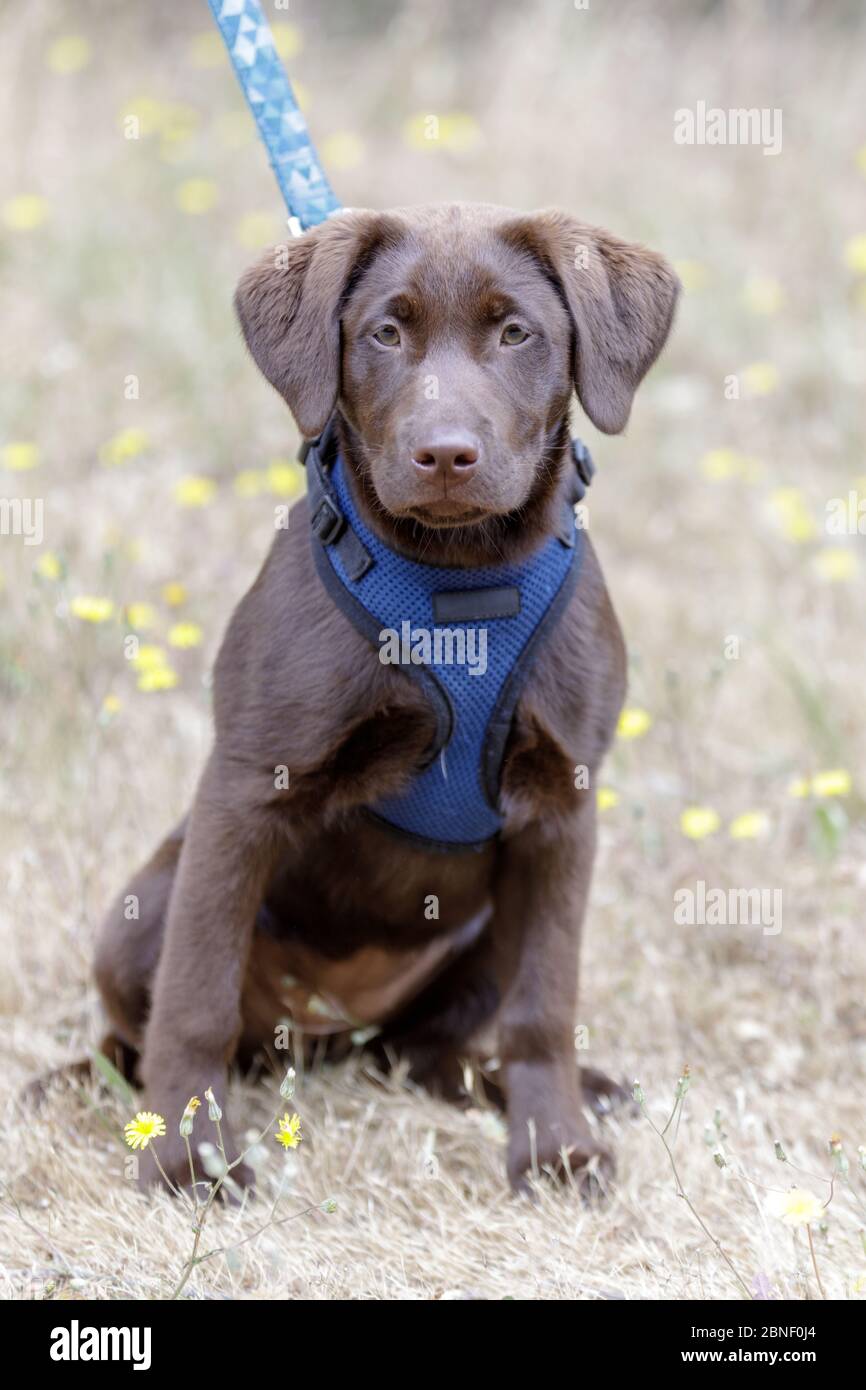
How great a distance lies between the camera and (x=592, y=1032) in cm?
322

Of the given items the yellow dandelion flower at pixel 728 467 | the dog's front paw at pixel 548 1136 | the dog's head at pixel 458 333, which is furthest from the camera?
the yellow dandelion flower at pixel 728 467

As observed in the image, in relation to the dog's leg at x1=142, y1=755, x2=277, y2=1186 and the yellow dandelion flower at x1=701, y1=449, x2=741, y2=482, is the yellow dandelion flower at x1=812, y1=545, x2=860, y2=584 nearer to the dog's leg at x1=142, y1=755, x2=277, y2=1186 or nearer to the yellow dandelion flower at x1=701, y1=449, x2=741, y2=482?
the yellow dandelion flower at x1=701, y1=449, x2=741, y2=482

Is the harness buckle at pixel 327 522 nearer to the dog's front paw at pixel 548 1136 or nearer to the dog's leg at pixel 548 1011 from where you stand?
the dog's leg at pixel 548 1011

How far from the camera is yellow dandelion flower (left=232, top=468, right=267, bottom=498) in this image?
184 inches

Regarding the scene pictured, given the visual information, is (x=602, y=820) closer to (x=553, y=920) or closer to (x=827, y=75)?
(x=553, y=920)

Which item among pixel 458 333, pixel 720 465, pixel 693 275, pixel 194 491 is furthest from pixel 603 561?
pixel 458 333

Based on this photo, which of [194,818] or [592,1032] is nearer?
[194,818]

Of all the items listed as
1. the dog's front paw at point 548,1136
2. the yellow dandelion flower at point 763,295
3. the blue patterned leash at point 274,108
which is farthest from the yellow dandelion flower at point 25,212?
the dog's front paw at point 548,1136

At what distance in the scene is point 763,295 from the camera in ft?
19.0

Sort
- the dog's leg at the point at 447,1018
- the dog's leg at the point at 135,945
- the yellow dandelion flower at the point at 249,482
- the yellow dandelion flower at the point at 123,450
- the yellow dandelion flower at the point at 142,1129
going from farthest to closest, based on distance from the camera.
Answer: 1. the yellow dandelion flower at the point at 249,482
2. the yellow dandelion flower at the point at 123,450
3. the dog's leg at the point at 447,1018
4. the dog's leg at the point at 135,945
5. the yellow dandelion flower at the point at 142,1129

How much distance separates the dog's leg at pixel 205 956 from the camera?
2.62 m

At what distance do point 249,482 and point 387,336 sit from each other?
7.25 ft
